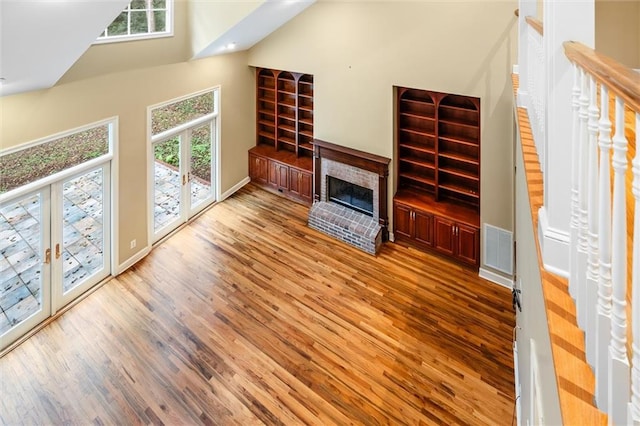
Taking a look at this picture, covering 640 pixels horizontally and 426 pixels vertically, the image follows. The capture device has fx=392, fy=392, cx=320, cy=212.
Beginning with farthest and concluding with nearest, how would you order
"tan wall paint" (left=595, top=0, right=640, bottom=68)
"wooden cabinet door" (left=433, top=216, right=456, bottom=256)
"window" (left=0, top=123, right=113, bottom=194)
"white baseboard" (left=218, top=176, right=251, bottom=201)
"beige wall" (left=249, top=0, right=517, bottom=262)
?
1. "white baseboard" (left=218, top=176, right=251, bottom=201)
2. "wooden cabinet door" (left=433, top=216, right=456, bottom=256)
3. "beige wall" (left=249, top=0, right=517, bottom=262)
4. "window" (left=0, top=123, right=113, bottom=194)
5. "tan wall paint" (left=595, top=0, right=640, bottom=68)

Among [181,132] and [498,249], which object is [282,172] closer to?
[181,132]

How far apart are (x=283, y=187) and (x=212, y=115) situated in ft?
6.92

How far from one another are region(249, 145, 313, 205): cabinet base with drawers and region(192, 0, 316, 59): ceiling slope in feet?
7.64

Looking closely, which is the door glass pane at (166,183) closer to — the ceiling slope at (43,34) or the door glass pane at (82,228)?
the door glass pane at (82,228)

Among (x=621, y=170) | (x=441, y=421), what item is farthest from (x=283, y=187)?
(x=621, y=170)

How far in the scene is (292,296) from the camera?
224 inches

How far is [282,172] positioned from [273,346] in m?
4.58

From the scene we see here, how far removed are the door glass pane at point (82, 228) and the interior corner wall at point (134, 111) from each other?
29cm

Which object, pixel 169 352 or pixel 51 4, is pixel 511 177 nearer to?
pixel 169 352

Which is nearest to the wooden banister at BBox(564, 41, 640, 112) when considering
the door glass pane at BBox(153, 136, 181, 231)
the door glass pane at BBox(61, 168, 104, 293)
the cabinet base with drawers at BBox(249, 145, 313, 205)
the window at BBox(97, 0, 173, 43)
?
the window at BBox(97, 0, 173, 43)

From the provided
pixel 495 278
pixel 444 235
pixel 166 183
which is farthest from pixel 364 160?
pixel 166 183

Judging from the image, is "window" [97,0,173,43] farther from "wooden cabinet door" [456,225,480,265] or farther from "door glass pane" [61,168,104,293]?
"wooden cabinet door" [456,225,480,265]

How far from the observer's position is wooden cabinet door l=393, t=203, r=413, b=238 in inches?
267

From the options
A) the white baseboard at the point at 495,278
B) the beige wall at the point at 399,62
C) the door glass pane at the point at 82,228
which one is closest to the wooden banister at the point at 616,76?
the beige wall at the point at 399,62
